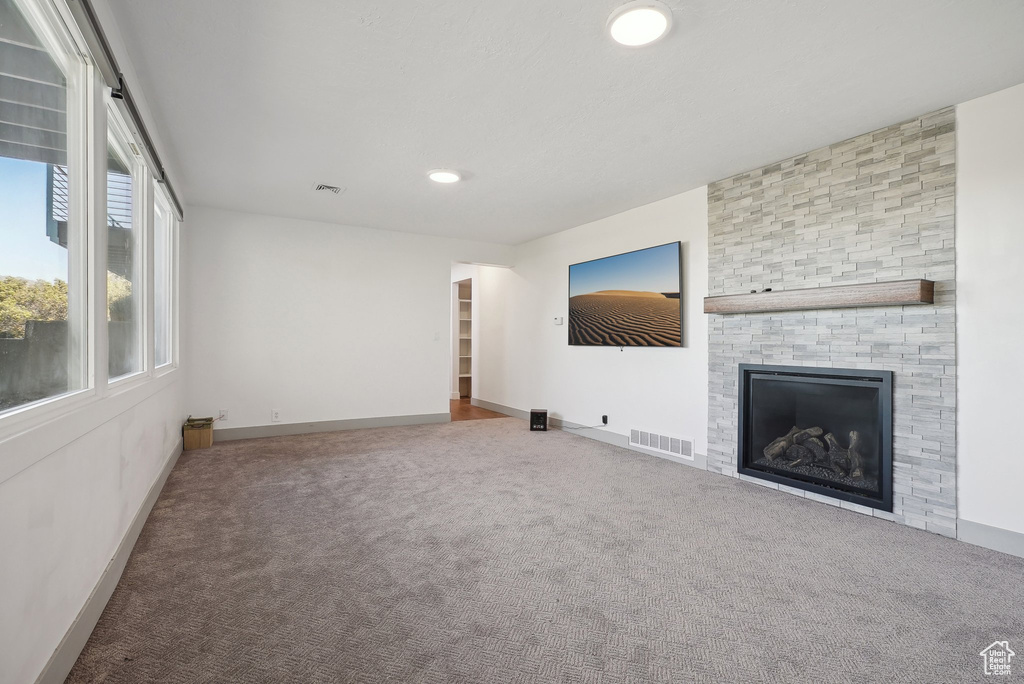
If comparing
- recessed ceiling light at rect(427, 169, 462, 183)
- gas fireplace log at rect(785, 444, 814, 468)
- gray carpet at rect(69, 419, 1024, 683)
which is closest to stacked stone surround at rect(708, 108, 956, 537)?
gas fireplace log at rect(785, 444, 814, 468)

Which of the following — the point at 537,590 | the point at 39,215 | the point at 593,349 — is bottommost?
the point at 537,590

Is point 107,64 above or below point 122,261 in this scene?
above

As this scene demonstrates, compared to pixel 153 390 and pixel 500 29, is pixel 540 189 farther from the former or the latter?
pixel 153 390

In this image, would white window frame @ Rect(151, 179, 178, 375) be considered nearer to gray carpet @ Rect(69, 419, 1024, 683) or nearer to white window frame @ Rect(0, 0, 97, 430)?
gray carpet @ Rect(69, 419, 1024, 683)

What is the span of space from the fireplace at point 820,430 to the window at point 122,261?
4104 millimetres

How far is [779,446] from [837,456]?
1.28 feet

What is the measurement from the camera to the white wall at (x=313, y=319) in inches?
205

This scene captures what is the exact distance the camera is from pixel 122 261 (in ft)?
8.73

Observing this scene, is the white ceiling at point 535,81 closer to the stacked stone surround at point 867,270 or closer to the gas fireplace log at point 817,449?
the stacked stone surround at point 867,270

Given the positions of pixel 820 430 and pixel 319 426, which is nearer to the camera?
pixel 820 430

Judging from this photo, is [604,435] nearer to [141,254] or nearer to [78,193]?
[141,254]

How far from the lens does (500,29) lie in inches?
86.0

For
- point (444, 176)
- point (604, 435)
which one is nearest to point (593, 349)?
point (604, 435)

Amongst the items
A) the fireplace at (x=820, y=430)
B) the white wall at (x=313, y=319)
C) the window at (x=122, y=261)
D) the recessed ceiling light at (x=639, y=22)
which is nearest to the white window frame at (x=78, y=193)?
the window at (x=122, y=261)
